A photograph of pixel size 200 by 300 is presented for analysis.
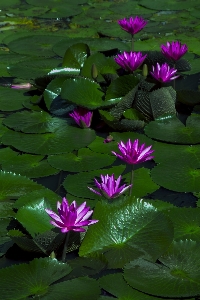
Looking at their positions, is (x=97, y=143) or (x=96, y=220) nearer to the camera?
(x=96, y=220)

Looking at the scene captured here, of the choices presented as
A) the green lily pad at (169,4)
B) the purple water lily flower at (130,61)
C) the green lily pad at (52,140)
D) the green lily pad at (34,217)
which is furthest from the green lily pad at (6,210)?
the green lily pad at (169,4)

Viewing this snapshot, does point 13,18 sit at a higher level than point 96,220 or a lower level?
lower

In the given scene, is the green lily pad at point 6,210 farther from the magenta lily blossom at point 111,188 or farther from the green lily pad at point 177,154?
the green lily pad at point 177,154

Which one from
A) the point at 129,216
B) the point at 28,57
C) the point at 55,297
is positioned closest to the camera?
the point at 55,297

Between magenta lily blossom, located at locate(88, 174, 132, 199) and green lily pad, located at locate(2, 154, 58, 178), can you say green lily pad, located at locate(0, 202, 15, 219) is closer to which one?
green lily pad, located at locate(2, 154, 58, 178)

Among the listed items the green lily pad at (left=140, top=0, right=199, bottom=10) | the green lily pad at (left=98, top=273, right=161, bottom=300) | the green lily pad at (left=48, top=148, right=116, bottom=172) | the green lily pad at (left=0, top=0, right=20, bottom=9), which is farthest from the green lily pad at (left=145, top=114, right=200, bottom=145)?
the green lily pad at (left=0, top=0, right=20, bottom=9)

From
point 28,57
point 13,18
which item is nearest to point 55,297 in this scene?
point 28,57

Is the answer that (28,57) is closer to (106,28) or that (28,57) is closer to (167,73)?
(106,28)
